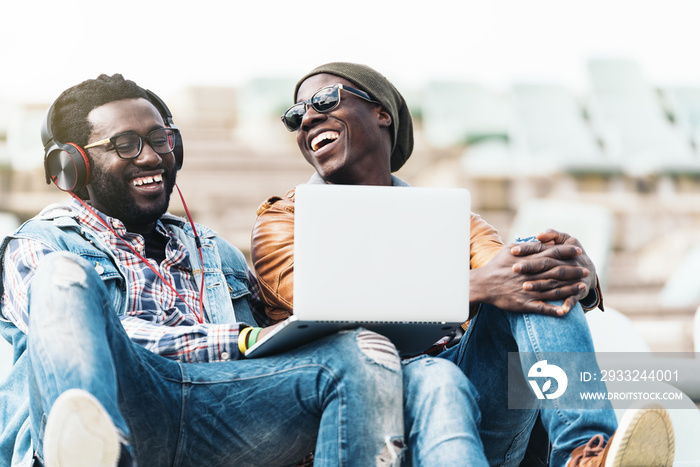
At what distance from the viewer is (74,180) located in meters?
1.90

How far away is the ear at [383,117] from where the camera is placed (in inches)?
93.7

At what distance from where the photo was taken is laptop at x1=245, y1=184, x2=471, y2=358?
1.41 m

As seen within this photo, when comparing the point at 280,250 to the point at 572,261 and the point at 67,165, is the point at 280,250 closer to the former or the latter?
the point at 67,165

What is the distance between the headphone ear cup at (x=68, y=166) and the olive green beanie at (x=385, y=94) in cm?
68

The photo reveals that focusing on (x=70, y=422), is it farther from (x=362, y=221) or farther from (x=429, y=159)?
(x=429, y=159)

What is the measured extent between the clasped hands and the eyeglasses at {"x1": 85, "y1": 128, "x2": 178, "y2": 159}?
84cm

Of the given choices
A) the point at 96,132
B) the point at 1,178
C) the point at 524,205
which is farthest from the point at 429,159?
the point at 96,132

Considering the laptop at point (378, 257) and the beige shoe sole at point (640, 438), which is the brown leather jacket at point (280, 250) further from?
the beige shoe sole at point (640, 438)

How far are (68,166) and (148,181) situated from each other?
186 mm

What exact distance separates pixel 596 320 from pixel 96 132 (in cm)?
161

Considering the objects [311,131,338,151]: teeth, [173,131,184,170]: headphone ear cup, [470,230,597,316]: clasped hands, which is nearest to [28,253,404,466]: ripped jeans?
[470,230,597,316]: clasped hands

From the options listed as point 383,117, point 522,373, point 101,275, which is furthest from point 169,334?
point 383,117

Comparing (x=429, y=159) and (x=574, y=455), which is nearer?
(x=574, y=455)

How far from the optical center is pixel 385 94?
94.0 inches
